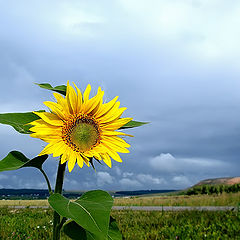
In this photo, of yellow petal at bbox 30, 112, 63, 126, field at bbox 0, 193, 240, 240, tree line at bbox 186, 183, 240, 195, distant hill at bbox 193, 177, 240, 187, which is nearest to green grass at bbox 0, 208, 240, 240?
field at bbox 0, 193, 240, 240

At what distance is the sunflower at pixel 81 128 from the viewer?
165cm

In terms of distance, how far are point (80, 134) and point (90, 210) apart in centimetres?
39

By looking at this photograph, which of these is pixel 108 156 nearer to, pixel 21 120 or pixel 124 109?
pixel 124 109

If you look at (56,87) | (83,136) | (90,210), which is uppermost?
(56,87)

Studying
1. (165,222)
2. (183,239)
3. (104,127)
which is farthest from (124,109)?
(165,222)

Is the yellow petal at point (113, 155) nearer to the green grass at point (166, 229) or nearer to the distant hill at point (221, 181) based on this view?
the green grass at point (166, 229)

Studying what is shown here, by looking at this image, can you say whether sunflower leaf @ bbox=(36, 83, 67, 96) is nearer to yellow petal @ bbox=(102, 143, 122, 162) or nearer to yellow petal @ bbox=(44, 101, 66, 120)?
yellow petal @ bbox=(44, 101, 66, 120)

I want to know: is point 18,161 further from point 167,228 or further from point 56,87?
point 167,228

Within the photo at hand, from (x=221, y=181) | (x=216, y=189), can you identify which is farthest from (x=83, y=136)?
(x=221, y=181)

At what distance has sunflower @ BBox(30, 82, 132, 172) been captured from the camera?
1.65 meters

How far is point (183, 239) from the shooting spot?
19.1 ft

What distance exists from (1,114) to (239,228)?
241 inches

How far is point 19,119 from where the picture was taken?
1.82 metres

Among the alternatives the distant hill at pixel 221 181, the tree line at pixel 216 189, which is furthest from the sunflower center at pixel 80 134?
the distant hill at pixel 221 181
